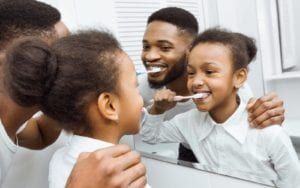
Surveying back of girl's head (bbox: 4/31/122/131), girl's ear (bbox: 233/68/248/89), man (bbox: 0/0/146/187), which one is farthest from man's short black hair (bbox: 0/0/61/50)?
girl's ear (bbox: 233/68/248/89)

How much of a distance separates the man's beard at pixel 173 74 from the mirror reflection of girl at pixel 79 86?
135 mm

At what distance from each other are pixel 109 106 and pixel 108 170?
114 mm

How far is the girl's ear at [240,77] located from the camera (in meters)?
0.55

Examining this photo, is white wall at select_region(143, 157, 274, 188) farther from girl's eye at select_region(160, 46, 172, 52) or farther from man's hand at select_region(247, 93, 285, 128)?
girl's eye at select_region(160, 46, 172, 52)

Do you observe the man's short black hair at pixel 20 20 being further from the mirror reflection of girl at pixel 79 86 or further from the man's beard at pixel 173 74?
the man's beard at pixel 173 74

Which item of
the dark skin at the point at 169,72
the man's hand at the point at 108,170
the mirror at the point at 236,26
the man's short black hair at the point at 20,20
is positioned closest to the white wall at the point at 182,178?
the mirror at the point at 236,26

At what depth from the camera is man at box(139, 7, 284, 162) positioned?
64cm

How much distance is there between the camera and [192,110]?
2.13ft

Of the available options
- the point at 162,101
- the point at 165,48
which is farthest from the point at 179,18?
the point at 162,101

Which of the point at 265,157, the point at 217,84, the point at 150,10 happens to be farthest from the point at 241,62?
the point at 150,10

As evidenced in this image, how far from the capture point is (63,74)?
483mm

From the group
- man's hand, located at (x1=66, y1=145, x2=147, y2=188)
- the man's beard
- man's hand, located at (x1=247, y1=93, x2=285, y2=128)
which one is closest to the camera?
man's hand, located at (x1=66, y1=145, x2=147, y2=188)

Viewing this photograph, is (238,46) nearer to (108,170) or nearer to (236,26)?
(236,26)

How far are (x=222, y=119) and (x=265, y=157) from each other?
0.10 metres
